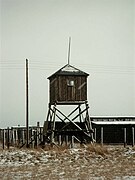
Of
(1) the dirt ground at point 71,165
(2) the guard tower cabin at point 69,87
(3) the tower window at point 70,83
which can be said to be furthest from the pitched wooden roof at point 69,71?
(1) the dirt ground at point 71,165

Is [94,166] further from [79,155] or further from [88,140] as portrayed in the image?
[88,140]

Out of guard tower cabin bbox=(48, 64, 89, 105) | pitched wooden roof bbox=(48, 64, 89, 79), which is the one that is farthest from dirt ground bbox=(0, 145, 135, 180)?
pitched wooden roof bbox=(48, 64, 89, 79)

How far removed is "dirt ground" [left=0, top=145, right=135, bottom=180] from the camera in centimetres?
1423

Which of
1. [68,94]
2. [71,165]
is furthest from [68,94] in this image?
[71,165]

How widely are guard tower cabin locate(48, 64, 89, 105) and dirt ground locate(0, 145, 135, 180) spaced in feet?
20.9

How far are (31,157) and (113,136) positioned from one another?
56.8 ft

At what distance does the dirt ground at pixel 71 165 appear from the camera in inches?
560

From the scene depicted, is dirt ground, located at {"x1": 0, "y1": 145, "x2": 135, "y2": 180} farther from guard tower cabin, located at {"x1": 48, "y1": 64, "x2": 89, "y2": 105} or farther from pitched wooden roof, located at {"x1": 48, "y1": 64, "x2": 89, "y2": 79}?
pitched wooden roof, located at {"x1": 48, "y1": 64, "x2": 89, "y2": 79}

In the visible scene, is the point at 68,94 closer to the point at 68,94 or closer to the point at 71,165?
the point at 68,94

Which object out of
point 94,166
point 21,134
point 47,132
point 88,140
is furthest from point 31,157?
point 21,134

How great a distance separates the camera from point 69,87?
2717 centimetres

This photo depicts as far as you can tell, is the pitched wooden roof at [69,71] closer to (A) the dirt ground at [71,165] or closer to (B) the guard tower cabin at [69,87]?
(B) the guard tower cabin at [69,87]

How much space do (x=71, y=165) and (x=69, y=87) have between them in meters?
10.6

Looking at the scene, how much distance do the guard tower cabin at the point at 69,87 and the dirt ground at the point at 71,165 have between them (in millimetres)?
6385
